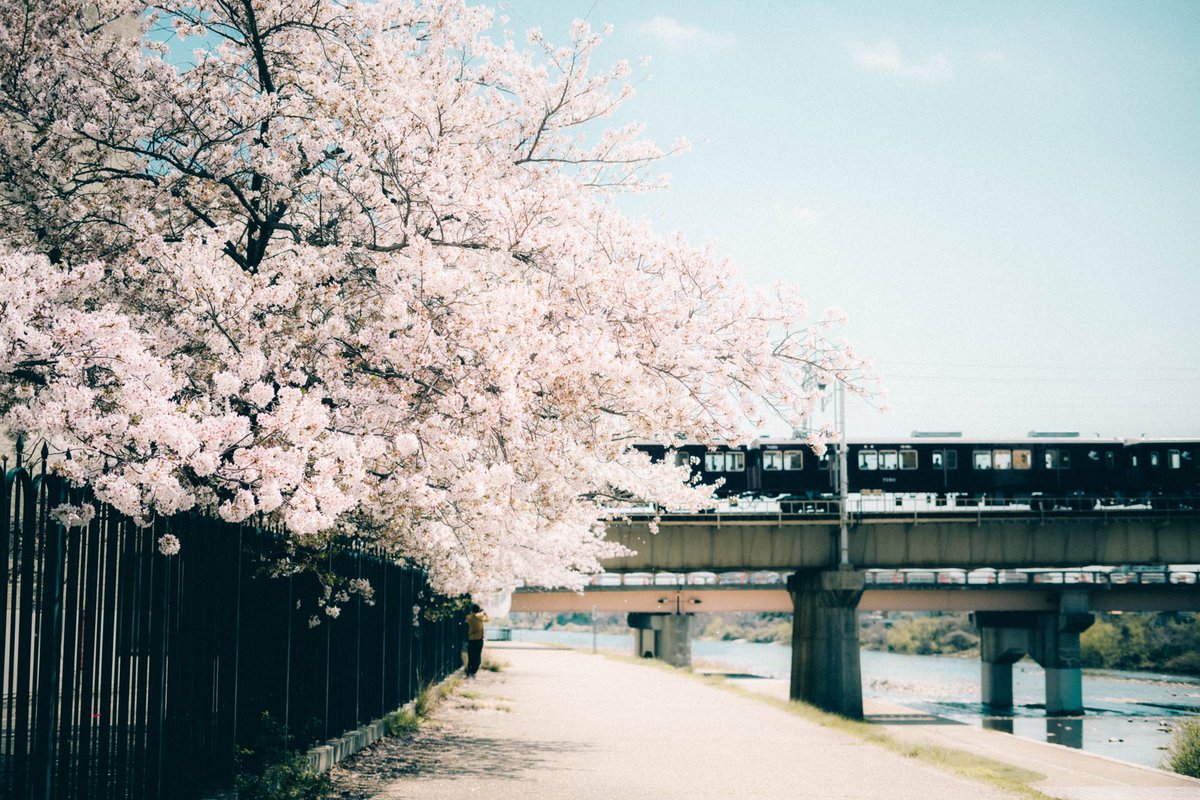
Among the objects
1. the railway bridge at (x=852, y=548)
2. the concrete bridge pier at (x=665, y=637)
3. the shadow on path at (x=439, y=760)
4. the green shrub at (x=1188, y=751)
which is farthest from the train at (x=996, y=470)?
the shadow on path at (x=439, y=760)

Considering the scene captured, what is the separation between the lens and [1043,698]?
71125 mm

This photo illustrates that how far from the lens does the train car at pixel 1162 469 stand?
145 feet

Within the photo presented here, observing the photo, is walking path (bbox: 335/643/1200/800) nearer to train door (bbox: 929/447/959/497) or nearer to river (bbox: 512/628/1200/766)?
river (bbox: 512/628/1200/766)

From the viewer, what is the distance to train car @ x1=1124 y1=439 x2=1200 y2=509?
145 ft

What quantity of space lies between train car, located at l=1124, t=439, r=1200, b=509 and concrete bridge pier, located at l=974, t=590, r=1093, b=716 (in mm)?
14273

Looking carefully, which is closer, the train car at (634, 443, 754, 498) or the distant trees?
the train car at (634, 443, 754, 498)

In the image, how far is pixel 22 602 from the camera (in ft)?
18.1

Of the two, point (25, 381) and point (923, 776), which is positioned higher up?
point (25, 381)

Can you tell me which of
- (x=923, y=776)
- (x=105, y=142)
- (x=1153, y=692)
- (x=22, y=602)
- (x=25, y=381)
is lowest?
(x=1153, y=692)

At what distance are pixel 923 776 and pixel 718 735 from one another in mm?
4769

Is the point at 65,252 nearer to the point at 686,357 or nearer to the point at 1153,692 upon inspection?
the point at 686,357

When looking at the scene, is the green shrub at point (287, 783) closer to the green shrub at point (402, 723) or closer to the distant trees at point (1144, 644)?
the green shrub at point (402, 723)

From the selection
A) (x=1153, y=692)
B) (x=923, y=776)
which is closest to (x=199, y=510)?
(x=923, y=776)

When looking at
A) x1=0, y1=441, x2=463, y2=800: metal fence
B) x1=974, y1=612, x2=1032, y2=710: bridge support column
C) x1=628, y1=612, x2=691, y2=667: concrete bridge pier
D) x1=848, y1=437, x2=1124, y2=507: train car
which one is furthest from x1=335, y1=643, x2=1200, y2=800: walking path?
x1=628, y1=612, x2=691, y2=667: concrete bridge pier
